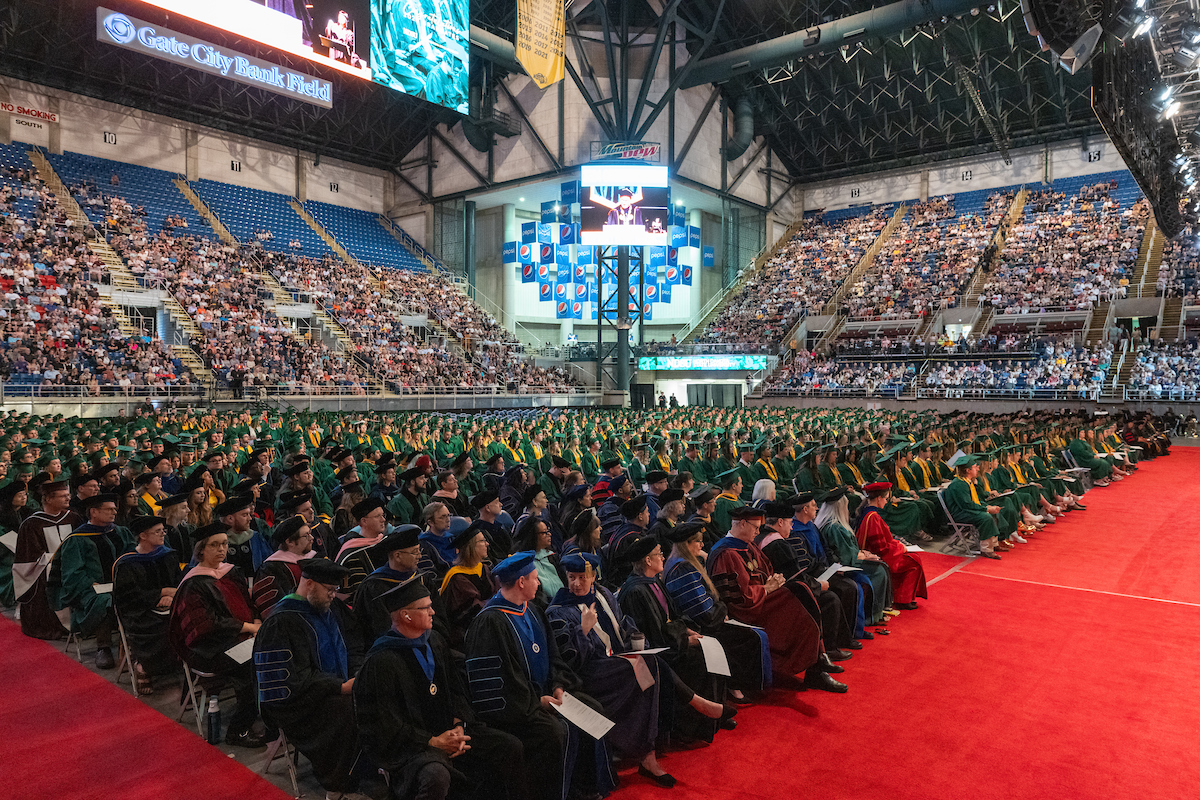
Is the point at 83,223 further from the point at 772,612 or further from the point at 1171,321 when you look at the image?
the point at 1171,321

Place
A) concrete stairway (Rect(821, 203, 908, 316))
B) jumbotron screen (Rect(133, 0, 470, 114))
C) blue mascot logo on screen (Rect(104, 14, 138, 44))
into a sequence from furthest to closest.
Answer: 1. concrete stairway (Rect(821, 203, 908, 316))
2. blue mascot logo on screen (Rect(104, 14, 138, 44))
3. jumbotron screen (Rect(133, 0, 470, 114))

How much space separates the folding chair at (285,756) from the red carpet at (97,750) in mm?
74

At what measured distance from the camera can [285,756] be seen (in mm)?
4250

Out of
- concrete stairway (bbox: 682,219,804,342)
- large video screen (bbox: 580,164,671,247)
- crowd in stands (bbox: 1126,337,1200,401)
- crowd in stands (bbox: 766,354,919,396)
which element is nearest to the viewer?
crowd in stands (bbox: 1126,337,1200,401)

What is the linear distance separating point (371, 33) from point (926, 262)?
28.5 m

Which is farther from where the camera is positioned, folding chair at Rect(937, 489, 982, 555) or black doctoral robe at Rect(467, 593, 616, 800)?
folding chair at Rect(937, 489, 982, 555)

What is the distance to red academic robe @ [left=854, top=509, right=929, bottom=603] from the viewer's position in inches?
296

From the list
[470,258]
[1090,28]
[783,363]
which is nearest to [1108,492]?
[1090,28]

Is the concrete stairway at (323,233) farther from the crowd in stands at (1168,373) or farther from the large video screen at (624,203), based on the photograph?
the crowd in stands at (1168,373)

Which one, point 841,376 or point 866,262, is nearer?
point 841,376

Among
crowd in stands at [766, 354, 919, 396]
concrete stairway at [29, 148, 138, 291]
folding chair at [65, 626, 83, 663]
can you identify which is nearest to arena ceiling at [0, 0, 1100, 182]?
concrete stairway at [29, 148, 138, 291]

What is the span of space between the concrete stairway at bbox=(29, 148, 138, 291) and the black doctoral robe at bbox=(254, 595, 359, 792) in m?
27.8

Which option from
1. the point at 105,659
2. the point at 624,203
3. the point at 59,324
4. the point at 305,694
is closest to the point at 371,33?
the point at 624,203

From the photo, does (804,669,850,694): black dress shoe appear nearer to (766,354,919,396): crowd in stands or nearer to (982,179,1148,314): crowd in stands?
(766,354,919,396): crowd in stands
